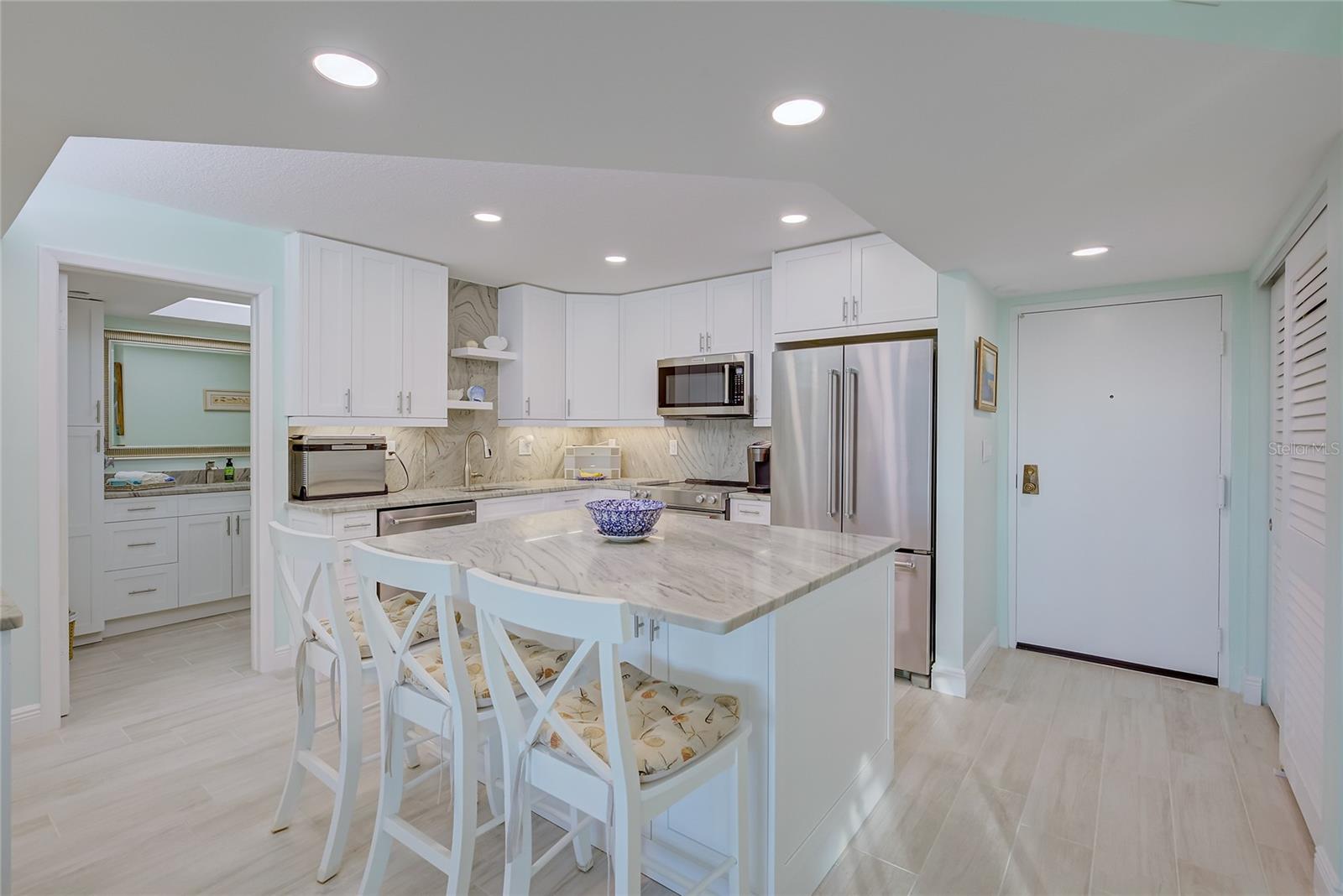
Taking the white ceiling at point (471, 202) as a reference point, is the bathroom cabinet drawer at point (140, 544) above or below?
below

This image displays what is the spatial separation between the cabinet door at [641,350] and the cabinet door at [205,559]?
2.93m

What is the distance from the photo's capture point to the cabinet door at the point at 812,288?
3520 mm

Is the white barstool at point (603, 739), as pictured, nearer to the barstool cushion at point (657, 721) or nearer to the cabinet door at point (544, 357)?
the barstool cushion at point (657, 721)

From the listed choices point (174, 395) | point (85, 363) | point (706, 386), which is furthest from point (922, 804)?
point (174, 395)

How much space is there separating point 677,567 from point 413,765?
143cm

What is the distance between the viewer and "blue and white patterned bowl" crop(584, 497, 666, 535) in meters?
2.22

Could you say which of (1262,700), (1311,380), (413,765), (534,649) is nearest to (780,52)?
(534,649)

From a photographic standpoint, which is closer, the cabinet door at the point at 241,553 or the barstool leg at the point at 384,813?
the barstool leg at the point at 384,813

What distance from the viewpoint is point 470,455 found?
15.0 feet

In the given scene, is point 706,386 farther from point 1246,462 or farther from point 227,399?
point 227,399

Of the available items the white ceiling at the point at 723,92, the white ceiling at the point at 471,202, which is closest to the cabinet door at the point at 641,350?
the white ceiling at the point at 471,202

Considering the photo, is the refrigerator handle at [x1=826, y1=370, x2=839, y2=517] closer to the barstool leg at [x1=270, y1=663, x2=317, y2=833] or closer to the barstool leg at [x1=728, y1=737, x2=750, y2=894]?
the barstool leg at [x1=728, y1=737, x2=750, y2=894]

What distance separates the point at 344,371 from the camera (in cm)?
358

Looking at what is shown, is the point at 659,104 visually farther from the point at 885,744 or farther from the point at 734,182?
the point at 885,744
